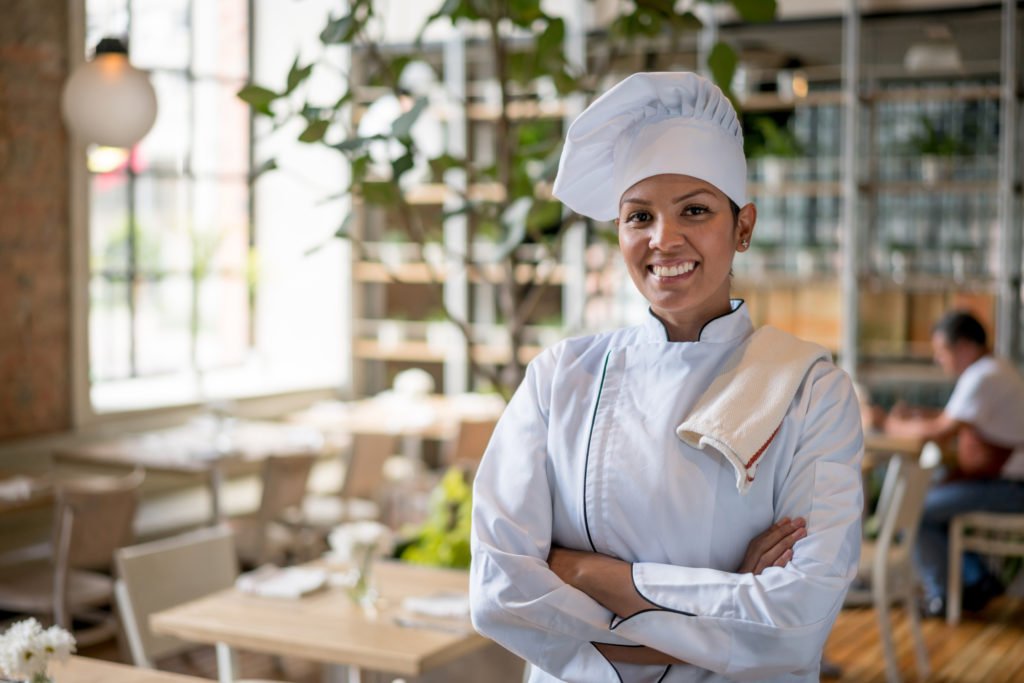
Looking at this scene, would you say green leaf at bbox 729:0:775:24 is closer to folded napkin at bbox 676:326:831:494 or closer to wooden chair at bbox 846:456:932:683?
folded napkin at bbox 676:326:831:494

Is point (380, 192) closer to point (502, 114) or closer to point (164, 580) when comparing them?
point (502, 114)

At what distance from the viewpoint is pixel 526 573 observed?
5.14 feet

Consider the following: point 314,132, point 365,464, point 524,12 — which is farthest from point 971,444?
point 314,132

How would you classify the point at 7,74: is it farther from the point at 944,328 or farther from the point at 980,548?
the point at 980,548

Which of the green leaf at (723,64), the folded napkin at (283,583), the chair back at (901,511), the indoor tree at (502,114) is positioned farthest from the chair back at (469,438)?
the green leaf at (723,64)

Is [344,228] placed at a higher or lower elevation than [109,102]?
lower

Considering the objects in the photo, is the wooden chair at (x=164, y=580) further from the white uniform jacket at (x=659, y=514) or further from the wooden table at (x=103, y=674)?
the white uniform jacket at (x=659, y=514)

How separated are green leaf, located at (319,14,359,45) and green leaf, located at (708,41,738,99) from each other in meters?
0.93

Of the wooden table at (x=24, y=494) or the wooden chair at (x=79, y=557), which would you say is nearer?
the wooden chair at (x=79, y=557)

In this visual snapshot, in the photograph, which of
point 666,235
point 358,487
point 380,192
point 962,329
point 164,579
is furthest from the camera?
point 358,487

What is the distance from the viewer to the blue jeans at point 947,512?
5684 mm

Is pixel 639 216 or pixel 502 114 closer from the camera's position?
pixel 639 216

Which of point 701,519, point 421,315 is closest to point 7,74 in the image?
point 421,315

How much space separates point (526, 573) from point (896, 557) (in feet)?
12.1
